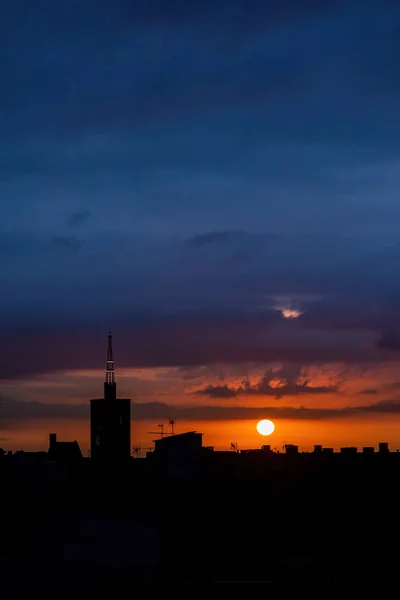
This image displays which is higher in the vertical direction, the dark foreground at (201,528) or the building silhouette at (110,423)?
the building silhouette at (110,423)

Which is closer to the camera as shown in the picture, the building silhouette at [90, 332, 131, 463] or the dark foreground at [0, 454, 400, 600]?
the dark foreground at [0, 454, 400, 600]

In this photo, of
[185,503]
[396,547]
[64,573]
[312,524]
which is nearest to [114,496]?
[185,503]

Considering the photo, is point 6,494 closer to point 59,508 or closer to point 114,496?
point 59,508

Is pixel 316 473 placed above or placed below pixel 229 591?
above

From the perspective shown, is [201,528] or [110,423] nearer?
[201,528]

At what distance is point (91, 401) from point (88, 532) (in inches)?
2612

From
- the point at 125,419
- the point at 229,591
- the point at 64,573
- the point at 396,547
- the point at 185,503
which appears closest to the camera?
the point at 229,591

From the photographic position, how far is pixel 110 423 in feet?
344

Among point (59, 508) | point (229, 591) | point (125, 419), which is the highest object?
point (125, 419)

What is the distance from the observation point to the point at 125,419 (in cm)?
10619

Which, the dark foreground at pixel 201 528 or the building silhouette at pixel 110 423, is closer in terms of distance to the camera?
the dark foreground at pixel 201 528

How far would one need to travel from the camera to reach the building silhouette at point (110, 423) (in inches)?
4003

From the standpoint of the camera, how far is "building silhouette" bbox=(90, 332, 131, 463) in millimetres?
101688

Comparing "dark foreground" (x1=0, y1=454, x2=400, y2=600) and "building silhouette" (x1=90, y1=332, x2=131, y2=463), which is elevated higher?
"building silhouette" (x1=90, y1=332, x2=131, y2=463)
